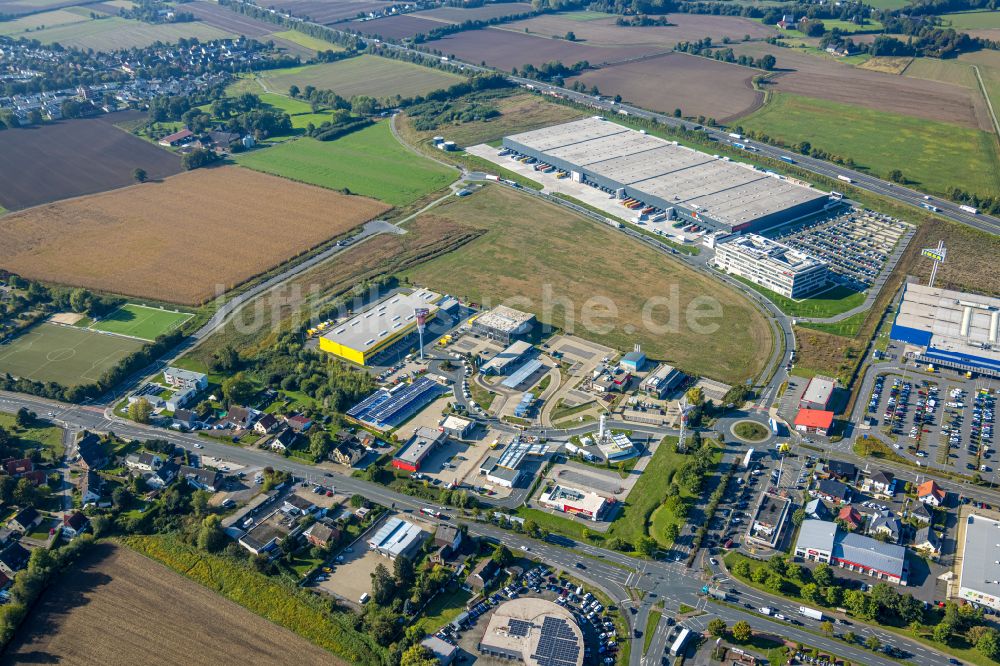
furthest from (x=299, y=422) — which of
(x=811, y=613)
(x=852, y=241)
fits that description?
(x=852, y=241)

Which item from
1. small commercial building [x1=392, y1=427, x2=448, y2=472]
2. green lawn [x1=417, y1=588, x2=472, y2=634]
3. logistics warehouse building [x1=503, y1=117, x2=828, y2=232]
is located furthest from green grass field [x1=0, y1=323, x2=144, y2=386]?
logistics warehouse building [x1=503, y1=117, x2=828, y2=232]

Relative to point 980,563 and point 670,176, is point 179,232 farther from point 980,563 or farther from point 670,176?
point 980,563

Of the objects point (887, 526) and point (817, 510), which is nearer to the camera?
point (887, 526)

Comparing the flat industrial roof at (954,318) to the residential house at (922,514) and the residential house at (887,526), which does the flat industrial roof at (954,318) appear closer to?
the residential house at (922,514)

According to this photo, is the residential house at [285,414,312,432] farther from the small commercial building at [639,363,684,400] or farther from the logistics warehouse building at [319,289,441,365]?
the small commercial building at [639,363,684,400]

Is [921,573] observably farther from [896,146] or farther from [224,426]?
[896,146]

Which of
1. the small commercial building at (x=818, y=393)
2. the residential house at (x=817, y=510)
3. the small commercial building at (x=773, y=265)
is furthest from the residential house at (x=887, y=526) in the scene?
the small commercial building at (x=773, y=265)
